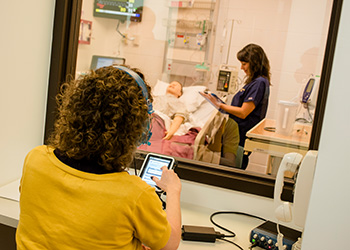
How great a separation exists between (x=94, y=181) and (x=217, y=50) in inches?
91.4

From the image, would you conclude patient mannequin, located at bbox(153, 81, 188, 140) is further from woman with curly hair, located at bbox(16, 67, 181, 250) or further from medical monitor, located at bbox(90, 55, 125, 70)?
woman with curly hair, located at bbox(16, 67, 181, 250)

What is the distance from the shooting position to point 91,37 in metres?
3.20

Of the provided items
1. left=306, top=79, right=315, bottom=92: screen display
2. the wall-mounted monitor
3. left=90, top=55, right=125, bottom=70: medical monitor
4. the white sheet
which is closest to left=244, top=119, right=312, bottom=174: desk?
left=306, top=79, right=315, bottom=92: screen display

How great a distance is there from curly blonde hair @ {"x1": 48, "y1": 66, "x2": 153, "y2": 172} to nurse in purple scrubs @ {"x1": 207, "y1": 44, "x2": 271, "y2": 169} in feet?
4.31

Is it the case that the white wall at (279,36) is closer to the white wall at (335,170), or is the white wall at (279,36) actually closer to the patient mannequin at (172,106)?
the patient mannequin at (172,106)

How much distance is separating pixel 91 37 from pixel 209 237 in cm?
237

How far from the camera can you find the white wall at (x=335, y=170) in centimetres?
81

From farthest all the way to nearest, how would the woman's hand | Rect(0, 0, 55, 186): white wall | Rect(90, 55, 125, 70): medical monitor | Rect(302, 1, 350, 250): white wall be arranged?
Rect(90, 55, 125, 70): medical monitor < Rect(0, 0, 55, 186): white wall < the woman's hand < Rect(302, 1, 350, 250): white wall

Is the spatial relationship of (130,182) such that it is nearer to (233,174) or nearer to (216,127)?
(233,174)

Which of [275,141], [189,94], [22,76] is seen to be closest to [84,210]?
[22,76]

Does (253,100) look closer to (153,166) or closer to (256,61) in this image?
(256,61)

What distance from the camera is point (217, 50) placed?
3.01 metres

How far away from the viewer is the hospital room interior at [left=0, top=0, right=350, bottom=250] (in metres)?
1.38

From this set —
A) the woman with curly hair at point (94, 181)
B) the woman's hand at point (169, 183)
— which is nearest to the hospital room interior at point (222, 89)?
the woman with curly hair at point (94, 181)
